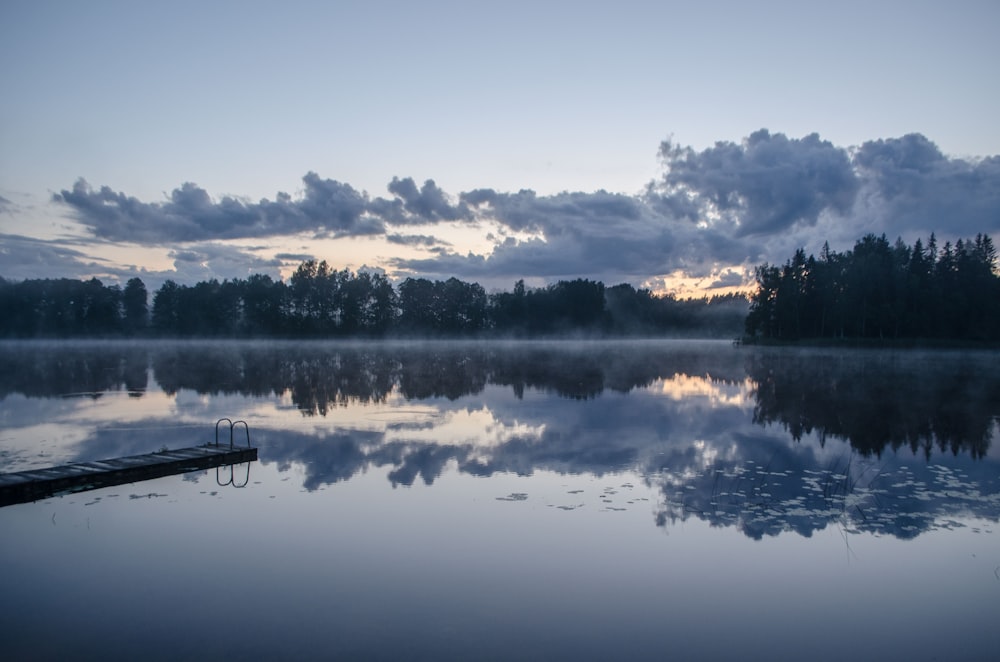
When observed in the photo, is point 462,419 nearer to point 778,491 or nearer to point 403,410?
point 403,410

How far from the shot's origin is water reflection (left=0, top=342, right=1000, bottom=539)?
42.7 feet

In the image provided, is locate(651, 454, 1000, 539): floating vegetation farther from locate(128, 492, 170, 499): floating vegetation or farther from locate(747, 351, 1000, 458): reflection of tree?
locate(128, 492, 170, 499): floating vegetation

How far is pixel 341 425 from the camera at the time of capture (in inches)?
872

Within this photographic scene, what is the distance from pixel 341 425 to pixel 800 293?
96547 mm

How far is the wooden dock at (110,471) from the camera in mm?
12906

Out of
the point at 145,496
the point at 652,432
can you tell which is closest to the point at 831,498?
the point at 652,432

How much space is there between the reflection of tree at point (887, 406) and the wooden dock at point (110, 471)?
55.6 feet

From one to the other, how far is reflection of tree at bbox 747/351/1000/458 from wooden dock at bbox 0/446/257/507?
16959mm

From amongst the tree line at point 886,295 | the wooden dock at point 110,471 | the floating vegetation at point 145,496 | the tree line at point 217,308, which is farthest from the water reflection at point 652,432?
the tree line at point 217,308

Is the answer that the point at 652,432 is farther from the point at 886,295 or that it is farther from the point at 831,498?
the point at 886,295

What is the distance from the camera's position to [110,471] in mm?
14133

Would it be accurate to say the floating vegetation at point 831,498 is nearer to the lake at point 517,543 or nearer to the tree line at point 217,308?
the lake at point 517,543

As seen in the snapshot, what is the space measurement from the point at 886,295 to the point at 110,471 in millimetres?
100152

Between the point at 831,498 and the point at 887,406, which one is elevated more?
the point at 831,498
